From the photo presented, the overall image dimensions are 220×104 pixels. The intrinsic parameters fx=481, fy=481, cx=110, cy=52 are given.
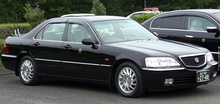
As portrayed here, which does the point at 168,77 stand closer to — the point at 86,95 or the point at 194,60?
the point at 194,60

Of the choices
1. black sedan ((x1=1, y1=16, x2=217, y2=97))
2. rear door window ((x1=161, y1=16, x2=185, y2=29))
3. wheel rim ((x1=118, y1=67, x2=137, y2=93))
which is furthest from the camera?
rear door window ((x1=161, y1=16, x2=185, y2=29))

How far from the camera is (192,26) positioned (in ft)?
36.1

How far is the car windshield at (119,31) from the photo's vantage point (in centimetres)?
877

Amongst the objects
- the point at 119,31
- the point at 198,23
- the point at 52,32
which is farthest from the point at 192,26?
the point at 52,32

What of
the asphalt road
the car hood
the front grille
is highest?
the car hood

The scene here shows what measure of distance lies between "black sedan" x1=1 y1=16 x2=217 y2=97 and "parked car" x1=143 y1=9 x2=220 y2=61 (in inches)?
71.1

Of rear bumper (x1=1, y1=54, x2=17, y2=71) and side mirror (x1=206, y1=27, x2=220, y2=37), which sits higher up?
side mirror (x1=206, y1=27, x2=220, y2=37)

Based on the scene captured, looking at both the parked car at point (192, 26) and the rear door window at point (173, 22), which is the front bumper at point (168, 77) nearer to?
the parked car at point (192, 26)

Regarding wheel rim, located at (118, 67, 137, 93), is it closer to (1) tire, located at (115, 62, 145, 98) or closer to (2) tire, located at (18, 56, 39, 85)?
(1) tire, located at (115, 62, 145, 98)

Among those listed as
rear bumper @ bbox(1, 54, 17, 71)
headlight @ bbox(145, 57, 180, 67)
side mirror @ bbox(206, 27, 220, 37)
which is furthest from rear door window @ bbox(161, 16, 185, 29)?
rear bumper @ bbox(1, 54, 17, 71)

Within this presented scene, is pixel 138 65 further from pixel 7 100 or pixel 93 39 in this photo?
pixel 7 100

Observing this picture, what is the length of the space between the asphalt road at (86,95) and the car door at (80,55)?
379 mm

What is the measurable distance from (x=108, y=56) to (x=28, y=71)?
7.51 ft

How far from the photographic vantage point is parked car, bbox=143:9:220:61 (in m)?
10.4
